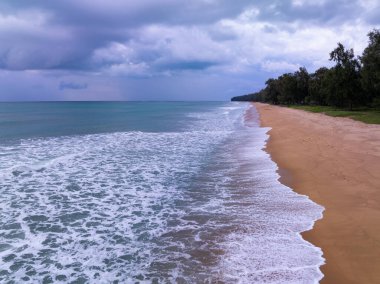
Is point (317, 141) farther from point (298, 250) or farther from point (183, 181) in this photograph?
point (298, 250)

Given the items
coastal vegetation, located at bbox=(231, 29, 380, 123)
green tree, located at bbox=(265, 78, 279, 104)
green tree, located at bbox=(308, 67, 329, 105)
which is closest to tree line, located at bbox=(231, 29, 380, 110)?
coastal vegetation, located at bbox=(231, 29, 380, 123)

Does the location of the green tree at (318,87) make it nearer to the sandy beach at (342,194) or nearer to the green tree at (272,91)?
the green tree at (272,91)

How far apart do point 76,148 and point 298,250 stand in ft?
71.4

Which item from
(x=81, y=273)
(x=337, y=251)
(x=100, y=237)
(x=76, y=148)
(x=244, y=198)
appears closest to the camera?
(x=81, y=273)

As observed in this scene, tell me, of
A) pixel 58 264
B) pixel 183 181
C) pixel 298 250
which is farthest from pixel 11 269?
pixel 183 181

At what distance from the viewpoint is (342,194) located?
11859 millimetres

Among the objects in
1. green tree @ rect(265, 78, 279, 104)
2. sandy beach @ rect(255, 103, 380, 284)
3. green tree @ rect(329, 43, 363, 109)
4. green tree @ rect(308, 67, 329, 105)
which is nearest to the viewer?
sandy beach @ rect(255, 103, 380, 284)

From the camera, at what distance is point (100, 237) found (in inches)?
359

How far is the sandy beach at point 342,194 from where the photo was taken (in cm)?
711

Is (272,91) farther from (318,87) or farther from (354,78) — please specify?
(354,78)

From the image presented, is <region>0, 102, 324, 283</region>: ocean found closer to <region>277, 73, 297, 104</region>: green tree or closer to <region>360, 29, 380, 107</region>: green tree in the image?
<region>360, 29, 380, 107</region>: green tree

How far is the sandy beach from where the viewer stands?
711cm

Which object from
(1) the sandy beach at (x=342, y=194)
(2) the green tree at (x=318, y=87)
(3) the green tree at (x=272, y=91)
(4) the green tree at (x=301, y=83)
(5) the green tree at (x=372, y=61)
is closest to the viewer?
(1) the sandy beach at (x=342, y=194)

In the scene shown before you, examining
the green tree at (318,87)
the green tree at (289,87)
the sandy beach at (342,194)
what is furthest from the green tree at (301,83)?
the sandy beach at (342,194)
